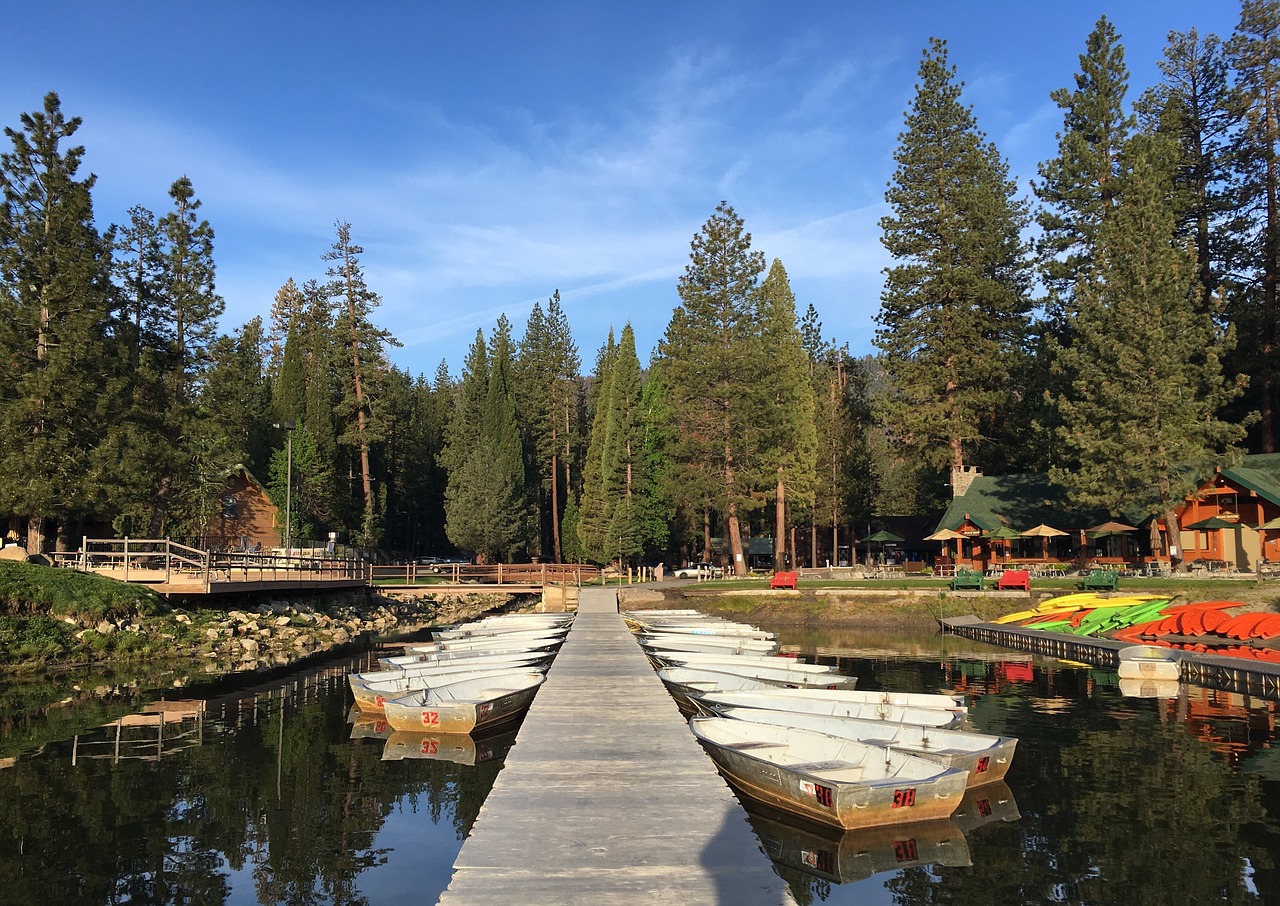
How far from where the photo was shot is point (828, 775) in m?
11.0

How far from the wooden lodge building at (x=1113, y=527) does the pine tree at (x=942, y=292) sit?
4.48 m

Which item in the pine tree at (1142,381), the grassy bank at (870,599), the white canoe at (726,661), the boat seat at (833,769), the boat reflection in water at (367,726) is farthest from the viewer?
the pine tree at (1142,381)

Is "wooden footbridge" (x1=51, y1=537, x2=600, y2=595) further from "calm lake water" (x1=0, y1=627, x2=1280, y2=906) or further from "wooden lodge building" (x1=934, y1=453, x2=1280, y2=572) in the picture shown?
"wooden lodge building" (x1=934, y1=453, x2=1280, y2=572)

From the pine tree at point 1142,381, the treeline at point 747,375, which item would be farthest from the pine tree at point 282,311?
the pine tree at point 1142,381

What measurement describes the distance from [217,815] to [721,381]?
4595 centimetres

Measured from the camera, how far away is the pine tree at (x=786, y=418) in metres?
55.9

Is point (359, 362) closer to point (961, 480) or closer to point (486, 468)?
point (486, 468)

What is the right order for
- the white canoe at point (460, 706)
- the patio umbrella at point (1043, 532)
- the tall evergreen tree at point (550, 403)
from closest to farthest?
the white canoe at point (460, 706) < the patio umbrella at point (1043, 532) < the tall evergreen tree at point (550, 403)

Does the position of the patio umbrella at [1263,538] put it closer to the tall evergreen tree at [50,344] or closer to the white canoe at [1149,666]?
the white canoe at [1149,666]

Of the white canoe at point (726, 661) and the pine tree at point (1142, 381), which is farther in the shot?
the pine tree at point (1142, 381)

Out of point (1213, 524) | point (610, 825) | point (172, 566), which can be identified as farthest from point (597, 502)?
point (610, 825)

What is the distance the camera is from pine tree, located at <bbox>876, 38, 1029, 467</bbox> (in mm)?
54781

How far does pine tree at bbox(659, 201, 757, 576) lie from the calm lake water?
34834mm

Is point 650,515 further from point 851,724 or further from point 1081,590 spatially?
point 851,724
